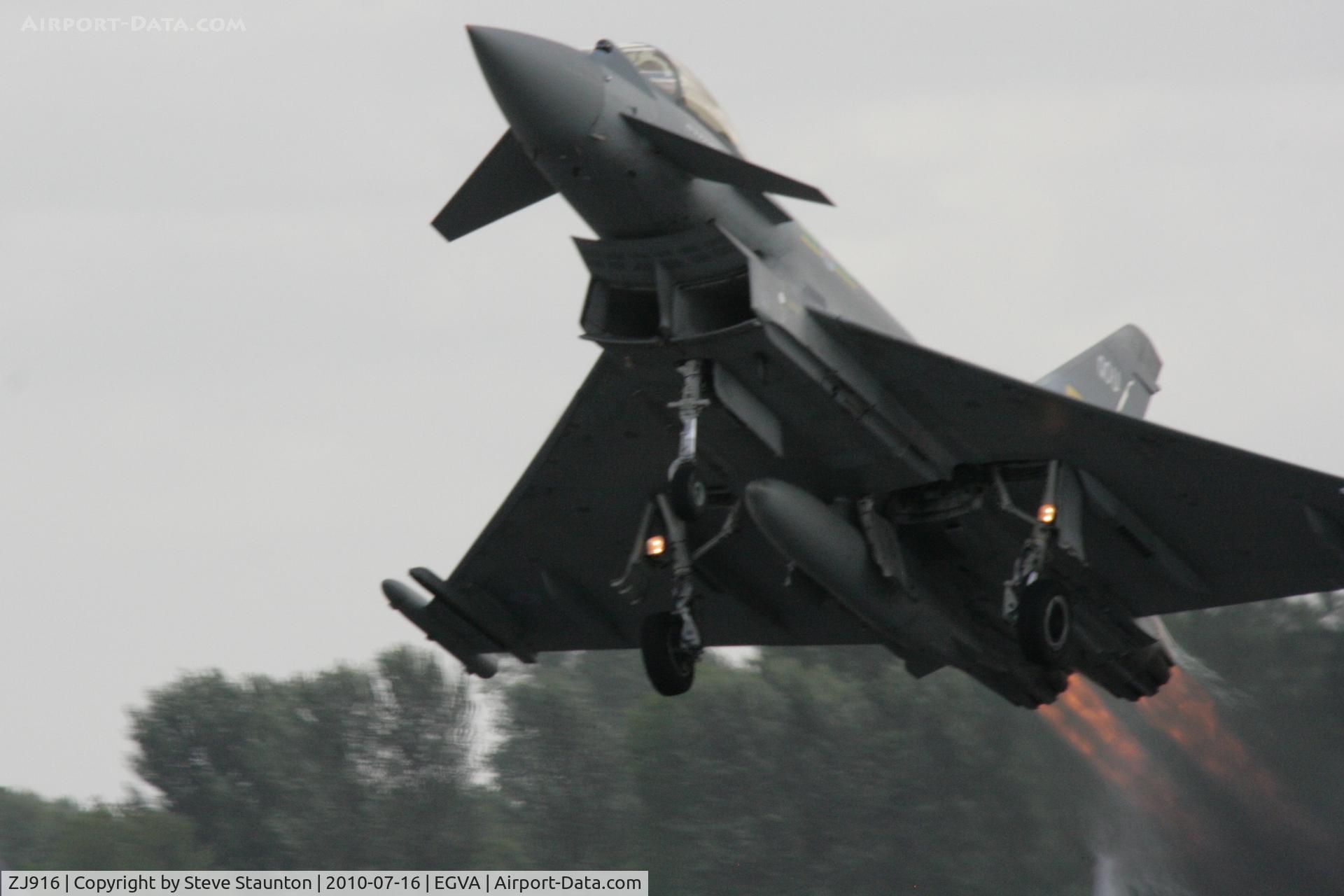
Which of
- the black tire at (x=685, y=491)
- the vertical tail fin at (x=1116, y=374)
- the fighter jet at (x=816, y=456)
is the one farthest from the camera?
the vertical tail fin at (x=1116, y=374)

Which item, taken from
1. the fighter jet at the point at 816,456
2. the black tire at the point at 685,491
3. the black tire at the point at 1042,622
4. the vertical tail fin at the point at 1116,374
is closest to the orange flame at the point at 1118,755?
the vertical tail fin at the point at 1116,374

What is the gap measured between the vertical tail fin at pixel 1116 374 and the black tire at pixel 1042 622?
9.71ft

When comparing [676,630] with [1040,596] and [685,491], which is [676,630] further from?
[1040,596]

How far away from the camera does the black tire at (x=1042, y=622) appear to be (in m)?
16.9

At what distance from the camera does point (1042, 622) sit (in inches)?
665

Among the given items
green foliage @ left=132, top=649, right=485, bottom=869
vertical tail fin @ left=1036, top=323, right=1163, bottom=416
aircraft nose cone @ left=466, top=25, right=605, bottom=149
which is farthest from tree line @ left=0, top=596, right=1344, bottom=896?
aircraft nose cone @ left=466, top=25, right=605, bottom=149

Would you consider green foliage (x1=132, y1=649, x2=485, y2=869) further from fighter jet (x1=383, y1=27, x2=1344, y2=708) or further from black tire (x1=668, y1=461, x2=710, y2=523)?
black tire (x1=668, y1=461, x2=710, y2=523)

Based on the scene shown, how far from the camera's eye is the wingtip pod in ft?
69.4

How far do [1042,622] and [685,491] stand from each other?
3560 mm

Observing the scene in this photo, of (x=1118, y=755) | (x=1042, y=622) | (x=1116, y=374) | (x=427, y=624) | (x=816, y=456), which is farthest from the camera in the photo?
(x=1118, y=755)

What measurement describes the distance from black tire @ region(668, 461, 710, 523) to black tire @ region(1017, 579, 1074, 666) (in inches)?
127

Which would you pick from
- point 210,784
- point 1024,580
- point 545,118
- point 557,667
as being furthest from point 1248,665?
point 557,667

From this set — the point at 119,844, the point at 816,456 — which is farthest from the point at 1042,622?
the point at 119,844

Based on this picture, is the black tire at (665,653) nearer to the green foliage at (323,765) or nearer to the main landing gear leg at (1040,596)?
the main landing gear leg at (1040,596)
